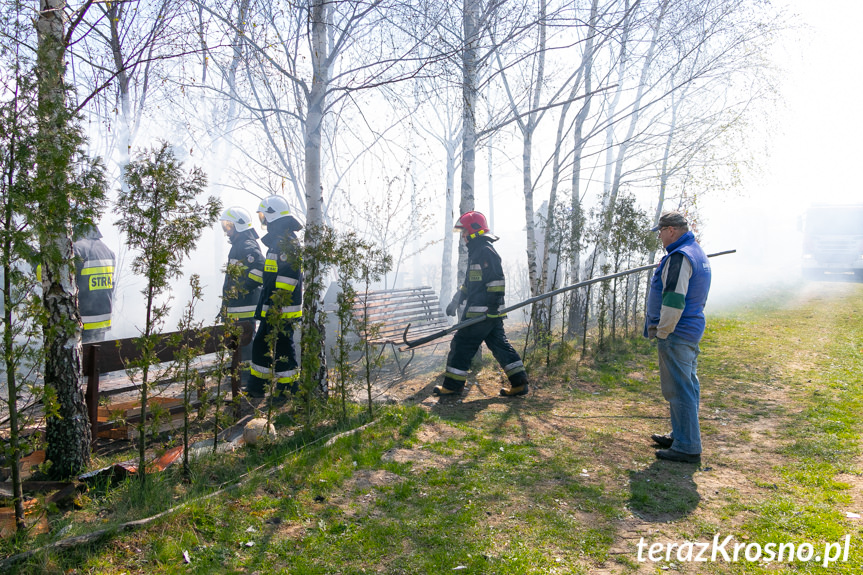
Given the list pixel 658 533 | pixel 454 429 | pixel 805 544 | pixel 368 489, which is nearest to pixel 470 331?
pixel 454 429

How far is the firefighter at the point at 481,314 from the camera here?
20.6 feet

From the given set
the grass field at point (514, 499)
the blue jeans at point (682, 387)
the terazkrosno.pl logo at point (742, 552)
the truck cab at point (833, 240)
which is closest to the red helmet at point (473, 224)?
the grass field at point (514, 499)

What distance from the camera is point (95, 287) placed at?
20.8 ft

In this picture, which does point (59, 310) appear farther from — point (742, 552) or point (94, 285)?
point (742, 552)

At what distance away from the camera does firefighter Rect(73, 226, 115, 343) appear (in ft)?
20.5

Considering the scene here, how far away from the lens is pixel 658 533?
3213 mm

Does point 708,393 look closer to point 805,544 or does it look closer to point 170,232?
point 805,544

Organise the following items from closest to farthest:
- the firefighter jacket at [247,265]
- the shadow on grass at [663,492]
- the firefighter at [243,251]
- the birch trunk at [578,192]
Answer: the shadow on grass at [663,492]
the firefighter jacket at [247,265]
the firefighter at [243,251]
the birch trunk at [578,192]

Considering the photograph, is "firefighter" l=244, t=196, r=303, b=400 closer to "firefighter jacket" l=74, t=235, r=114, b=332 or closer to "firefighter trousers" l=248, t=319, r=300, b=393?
"firefighter trousers" l=248, t=319, r=300, b=393

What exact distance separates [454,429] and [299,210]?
10062mm

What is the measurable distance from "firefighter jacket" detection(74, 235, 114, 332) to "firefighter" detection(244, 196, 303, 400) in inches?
78.4

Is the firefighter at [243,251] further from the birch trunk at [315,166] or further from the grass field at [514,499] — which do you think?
the grass field at [514,499]

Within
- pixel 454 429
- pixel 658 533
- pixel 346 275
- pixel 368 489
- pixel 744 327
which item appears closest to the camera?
pixel 658 533

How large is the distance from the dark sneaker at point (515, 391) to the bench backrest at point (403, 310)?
1972 mm
